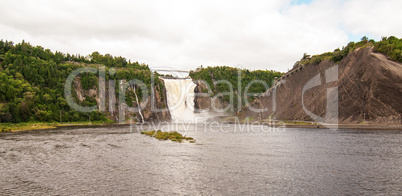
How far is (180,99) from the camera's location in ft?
553

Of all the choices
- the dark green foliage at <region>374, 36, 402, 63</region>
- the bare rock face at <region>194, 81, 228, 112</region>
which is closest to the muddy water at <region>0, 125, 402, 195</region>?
the dark green foliage at <region>374, 36, 402, 63</region>

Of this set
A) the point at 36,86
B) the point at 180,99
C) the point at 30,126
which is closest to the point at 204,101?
the point at 180,99

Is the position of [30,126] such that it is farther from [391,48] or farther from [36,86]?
[391,48]

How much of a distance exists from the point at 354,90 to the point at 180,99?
358ft

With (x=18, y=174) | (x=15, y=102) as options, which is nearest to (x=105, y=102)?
(x=15, y=102)

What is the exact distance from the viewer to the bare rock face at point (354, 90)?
6194cm

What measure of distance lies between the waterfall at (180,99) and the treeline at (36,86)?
13.7 meters

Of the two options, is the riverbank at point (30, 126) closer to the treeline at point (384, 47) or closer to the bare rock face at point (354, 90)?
the bare rock face at point (354, 90)

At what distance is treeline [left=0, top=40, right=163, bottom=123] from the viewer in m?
102

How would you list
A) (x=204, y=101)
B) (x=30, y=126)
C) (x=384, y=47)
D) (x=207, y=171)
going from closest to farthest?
(x=207, y=171) < (x=384, y=47) < (x=30, y=126) < (x=204, y=101)

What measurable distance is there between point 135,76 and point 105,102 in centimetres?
3179

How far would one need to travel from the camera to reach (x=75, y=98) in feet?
445

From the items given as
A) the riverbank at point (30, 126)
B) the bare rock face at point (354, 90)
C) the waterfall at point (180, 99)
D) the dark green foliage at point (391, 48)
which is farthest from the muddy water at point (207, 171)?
the waterfall at point (180, 99)

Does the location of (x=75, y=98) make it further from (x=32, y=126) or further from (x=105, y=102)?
(x=32, y=126)
